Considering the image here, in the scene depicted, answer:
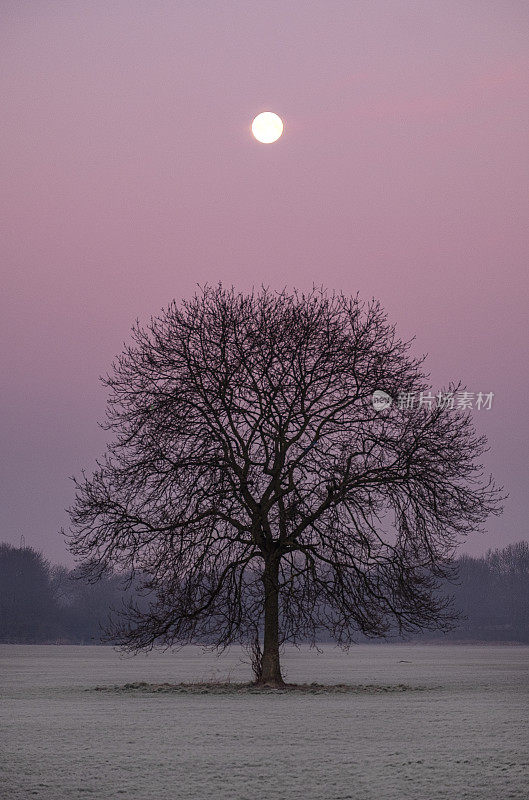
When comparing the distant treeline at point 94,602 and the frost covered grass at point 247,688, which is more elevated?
the distant treeline at point 94,602

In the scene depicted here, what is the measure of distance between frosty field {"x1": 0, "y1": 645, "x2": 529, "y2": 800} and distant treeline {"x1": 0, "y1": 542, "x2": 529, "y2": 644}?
9559 cm

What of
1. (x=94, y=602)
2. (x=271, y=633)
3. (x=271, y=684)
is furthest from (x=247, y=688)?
(x=94, y=602)

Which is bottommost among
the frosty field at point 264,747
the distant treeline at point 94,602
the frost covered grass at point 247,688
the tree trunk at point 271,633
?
the frosty field at point 264,747

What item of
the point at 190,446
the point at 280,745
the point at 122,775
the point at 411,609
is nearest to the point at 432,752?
the point at 280,745

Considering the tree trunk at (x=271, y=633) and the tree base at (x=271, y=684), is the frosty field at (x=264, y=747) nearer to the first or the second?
the tree base at (x=271, y=684)

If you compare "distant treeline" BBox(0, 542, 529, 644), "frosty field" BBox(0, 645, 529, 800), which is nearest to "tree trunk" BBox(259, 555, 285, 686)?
"frosty field" BBox(0, 645, 529, 800)

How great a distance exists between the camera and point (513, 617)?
180375mm

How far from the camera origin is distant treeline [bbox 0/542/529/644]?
149 m

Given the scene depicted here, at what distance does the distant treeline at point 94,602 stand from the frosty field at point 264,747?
95.6 meters

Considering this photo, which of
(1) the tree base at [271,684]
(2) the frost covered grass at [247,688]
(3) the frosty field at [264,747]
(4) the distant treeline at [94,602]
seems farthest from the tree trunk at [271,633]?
(4) the distant treeline at [94,602]

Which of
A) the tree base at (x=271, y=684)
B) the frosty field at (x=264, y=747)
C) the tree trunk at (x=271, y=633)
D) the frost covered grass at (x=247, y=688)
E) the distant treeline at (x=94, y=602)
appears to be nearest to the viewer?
the frosty field at (x=264, y=747)

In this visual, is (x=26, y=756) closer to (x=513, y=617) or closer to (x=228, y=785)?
(x=228, y=785)

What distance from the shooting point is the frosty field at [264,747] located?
12195 millimetres

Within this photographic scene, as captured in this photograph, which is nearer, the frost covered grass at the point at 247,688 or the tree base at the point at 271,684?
the frost covered grass at the point at 247,688
